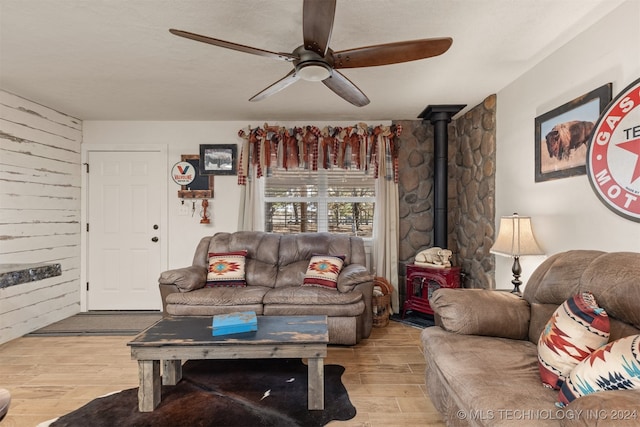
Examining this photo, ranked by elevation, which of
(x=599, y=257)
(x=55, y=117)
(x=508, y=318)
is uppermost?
(x=55, y=117)

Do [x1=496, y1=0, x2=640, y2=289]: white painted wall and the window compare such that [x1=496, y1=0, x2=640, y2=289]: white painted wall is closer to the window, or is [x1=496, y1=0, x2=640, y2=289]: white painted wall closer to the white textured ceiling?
the white textured ceiling

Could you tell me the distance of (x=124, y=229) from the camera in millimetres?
4156

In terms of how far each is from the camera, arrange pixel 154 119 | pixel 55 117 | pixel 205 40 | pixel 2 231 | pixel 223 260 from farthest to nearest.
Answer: pixel 154 119 → pixel 55 117 → pixel 223 260 → pixel 2 231 → pixel 205 40

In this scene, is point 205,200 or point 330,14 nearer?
point 330,14

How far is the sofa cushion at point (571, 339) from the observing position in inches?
52.6

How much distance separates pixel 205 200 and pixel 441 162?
2.97 m

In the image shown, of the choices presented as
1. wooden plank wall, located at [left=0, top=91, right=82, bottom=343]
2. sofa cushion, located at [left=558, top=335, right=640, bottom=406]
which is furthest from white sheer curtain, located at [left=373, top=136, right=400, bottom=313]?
wooden plank wall, located at [left=0, top=91, right=82, bottom=343]

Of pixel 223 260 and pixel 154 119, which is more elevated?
pixel 154 119

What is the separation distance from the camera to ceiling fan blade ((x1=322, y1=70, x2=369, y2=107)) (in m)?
1.99

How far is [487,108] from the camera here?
3.38 m

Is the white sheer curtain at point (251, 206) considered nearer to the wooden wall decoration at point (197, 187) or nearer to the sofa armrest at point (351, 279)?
the wooden wall decoration at point (197, 187)

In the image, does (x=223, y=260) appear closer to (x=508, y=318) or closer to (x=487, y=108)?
(x=508, y=318)

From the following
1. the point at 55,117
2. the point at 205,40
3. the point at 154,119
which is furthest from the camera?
the point at 154,119

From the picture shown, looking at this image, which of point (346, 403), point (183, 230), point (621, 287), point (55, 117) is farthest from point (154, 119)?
point (621, 287)
